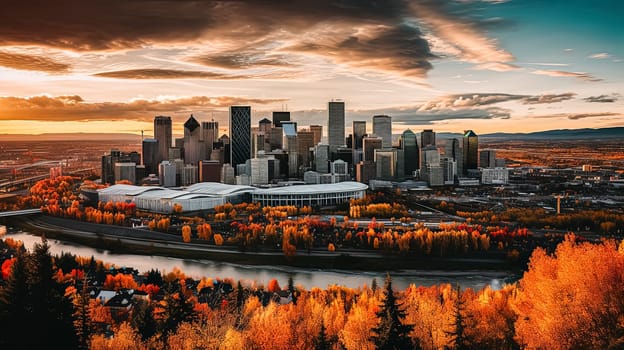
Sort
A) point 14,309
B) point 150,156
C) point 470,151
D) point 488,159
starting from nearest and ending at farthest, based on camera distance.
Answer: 1. point 14,309
2. point 150,156
3. point 488,159
4. point 470,151

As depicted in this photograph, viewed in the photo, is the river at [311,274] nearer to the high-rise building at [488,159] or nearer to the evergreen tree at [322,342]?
the evergreen tree at [322,342]

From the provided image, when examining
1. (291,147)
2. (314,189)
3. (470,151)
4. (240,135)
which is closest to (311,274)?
(314,189)

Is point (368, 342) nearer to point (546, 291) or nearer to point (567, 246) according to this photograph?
point (546, 291)

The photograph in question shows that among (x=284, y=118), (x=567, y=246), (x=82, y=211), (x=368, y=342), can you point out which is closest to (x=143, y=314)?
(x=368, y=342)

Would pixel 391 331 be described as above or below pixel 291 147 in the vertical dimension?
below

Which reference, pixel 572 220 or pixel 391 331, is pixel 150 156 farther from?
pixel 391 331

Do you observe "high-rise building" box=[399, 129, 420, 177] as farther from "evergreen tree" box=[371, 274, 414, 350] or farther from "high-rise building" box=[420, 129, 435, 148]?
"evergreen tree" box=[371, 274, 414, 350]

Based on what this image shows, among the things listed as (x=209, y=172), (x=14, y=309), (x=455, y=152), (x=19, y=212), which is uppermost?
(x=455, y=152)
